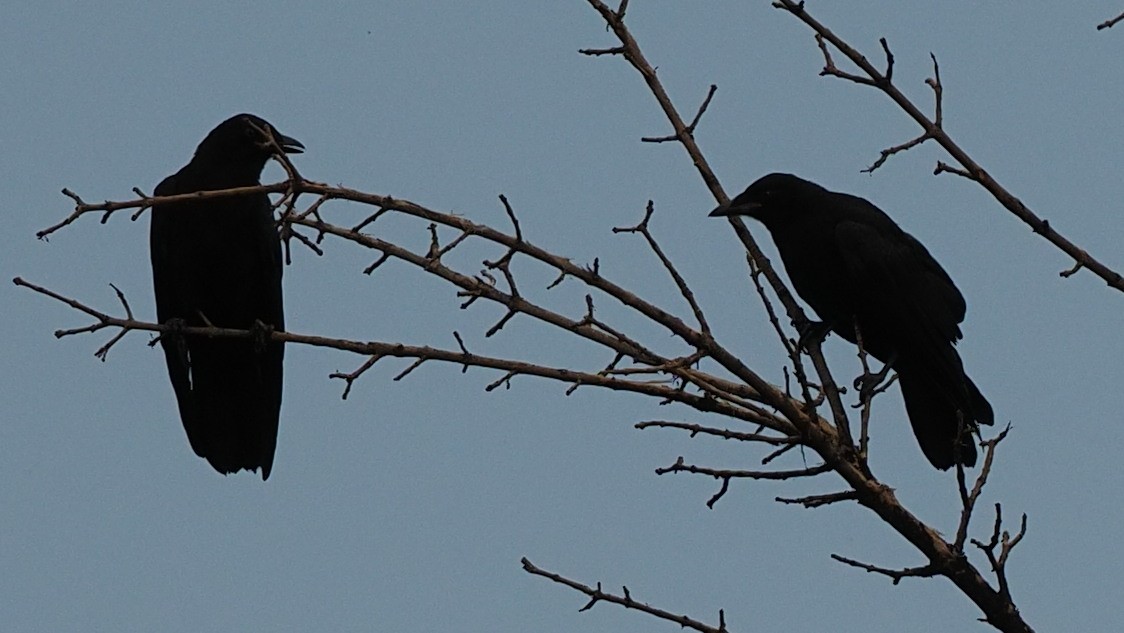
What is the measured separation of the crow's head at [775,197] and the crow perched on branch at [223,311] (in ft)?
7.49

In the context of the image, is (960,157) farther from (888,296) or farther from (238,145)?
(238,145)

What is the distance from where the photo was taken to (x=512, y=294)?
12.7ft

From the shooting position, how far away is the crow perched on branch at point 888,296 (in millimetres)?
6504

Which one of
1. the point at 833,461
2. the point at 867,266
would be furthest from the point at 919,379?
the point at 833,461

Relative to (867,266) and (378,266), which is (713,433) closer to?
(378,266)

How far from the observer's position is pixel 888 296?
261 inches

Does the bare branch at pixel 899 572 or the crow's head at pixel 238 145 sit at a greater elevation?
the crow's head at pixel 238 145

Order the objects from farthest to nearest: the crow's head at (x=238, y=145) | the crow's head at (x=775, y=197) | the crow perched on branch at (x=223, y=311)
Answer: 1. the crow's head at (x=238, y=145)
2. the crow's head at (x=775, y=197)
3. the crow perched on branch at (x=223, y=311)

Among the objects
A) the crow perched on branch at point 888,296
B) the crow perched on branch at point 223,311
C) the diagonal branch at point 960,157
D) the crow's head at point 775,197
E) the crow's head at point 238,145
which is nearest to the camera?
the diagonal branch at point 960,157

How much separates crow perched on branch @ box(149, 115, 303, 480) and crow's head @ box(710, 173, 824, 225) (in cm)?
228

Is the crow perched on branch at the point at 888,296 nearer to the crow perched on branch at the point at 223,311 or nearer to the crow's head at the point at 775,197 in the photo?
the crow's head at the point at 775,197

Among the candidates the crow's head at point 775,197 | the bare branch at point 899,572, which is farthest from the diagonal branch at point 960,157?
the crow's head at point 775,197

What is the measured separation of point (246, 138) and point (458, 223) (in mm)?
3574

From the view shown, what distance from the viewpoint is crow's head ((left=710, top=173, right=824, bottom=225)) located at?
7.11 m
